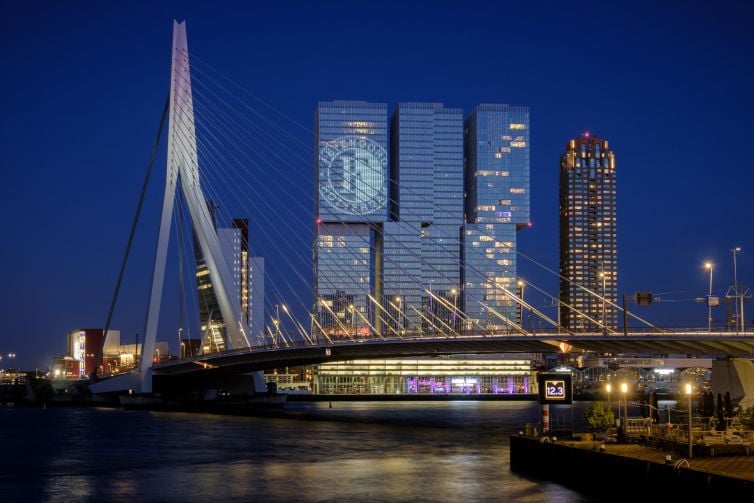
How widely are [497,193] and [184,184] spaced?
4814 inches

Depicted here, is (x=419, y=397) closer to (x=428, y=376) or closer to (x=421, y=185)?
(x=428, y=376)

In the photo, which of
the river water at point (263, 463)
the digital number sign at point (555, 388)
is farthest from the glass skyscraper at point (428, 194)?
the digital number sign at point (555, 388)

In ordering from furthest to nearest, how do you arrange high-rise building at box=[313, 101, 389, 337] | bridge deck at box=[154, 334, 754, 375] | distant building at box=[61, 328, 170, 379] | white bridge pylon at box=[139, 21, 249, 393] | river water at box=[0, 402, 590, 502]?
high-rise building at box=[313, 101, 389, 337] < distant building at box=[61, 328, 170, 379] < white bridge pylon at box=[139, 21, 249, 393] < bridge deck at box=[154, 334, 754, 375] < river water at box=[0, 402, 590, 502]

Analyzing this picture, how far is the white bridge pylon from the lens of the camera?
66.8 m

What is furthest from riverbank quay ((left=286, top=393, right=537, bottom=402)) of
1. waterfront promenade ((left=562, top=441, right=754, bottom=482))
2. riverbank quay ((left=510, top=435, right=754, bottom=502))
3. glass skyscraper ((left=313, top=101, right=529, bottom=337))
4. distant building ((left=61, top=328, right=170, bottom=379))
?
waterfront promenade ((left=562, top=441, right=754, bottom=482))

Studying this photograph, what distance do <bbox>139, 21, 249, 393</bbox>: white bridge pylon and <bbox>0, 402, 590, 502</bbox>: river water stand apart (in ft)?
29.4

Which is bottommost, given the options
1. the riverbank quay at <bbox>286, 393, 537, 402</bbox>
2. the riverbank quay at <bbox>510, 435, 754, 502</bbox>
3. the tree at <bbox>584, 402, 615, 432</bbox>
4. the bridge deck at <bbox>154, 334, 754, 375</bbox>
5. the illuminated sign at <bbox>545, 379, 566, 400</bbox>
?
the riverbank quay at <bbox>286, 393, 537, 402</bbox>

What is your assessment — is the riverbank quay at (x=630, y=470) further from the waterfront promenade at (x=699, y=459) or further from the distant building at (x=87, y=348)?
the distant building at (x=87, y=348)

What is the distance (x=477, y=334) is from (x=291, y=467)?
24744 mm

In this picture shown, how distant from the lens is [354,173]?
174500 mm

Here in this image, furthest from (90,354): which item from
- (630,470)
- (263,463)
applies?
(630,470)

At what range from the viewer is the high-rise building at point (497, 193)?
183 meters

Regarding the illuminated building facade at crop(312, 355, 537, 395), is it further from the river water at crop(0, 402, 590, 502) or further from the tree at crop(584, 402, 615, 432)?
the tree at crop(584, 402, 615, 432)

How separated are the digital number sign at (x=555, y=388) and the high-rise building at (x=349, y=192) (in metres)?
132
